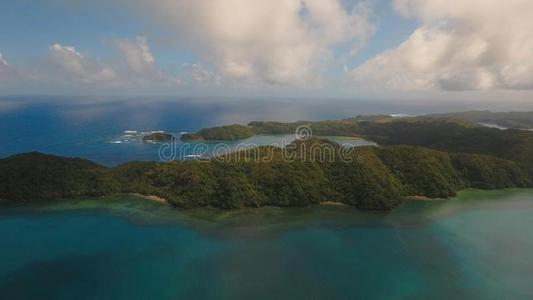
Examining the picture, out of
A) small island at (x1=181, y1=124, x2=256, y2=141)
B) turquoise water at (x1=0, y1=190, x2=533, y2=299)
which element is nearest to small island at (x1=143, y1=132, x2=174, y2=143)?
small island at (x1=181, y1=124, x2=256, y2=141)

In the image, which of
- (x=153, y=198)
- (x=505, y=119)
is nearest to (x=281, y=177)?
(x=153, y=198)

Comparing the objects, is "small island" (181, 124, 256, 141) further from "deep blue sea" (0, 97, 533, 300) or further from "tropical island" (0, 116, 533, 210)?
"deep blue sea" (0, 97, 533, 300)

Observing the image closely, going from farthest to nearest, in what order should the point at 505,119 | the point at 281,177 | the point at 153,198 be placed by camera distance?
the point at 505,119 < the point at 281,177 < the point at 153,198

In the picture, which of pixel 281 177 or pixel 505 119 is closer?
pixel 281 177

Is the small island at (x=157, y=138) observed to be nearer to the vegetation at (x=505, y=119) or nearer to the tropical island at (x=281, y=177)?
the tropical island at (x=281, y=177)

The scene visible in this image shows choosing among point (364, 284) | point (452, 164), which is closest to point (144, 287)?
point (364, 284)

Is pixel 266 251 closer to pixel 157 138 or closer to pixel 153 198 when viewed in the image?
pixel 153 198

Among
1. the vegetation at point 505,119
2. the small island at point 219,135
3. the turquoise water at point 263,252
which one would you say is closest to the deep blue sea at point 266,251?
the turquoise water at point 263,252

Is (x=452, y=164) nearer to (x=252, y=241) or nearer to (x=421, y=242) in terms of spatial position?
(x=421, y=242)
